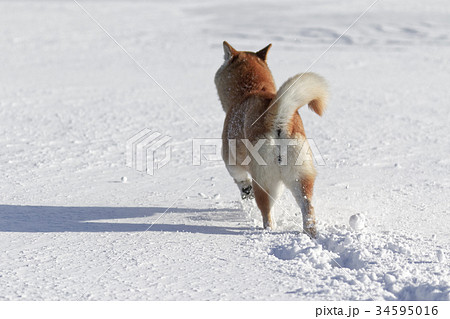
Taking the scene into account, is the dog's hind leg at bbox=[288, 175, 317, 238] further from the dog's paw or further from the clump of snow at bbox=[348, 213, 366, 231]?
the dog's paw

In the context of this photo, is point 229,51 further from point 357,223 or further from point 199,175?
point 357,223

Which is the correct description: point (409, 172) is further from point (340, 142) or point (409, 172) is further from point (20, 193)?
point (20, 193)

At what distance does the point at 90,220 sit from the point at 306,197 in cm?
164

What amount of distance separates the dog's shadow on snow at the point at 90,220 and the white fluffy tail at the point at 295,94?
3.07 feet

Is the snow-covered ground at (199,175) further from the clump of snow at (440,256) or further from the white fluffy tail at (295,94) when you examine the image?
the white fluffy tail at (295,94)

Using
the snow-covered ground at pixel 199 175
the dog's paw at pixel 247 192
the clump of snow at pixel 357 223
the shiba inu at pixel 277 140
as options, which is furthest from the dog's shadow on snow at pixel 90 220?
the clump of snow at pixel 357 223

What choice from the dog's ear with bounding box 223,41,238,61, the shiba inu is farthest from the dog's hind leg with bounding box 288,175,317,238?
the dog's ear with bounding box 223,41,238,61

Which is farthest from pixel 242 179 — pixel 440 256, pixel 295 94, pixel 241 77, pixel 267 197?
pixel 440 256

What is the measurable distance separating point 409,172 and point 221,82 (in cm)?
197

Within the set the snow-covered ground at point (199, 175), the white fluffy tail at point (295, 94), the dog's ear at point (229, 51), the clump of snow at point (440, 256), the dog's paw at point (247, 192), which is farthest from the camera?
the dog's ear at point (229, 51)

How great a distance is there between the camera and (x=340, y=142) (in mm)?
6605

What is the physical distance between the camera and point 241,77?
4820mm

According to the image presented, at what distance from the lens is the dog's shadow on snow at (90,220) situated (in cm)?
424

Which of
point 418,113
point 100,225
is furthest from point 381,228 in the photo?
point 418,113
